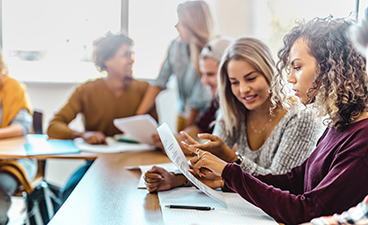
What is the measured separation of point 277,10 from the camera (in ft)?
12.1

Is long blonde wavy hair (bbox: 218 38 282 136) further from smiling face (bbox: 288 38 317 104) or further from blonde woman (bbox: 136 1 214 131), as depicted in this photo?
blonde woman (bbox: 136 1 214 131)

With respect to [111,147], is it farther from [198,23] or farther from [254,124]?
[198,23]

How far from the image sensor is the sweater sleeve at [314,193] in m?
0.90

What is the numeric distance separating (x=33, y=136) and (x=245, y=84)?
4.84 feet

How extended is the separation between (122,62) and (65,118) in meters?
0.55

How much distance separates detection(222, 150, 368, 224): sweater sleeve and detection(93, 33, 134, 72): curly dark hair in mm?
1849

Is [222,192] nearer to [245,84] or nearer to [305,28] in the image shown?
[245,84]

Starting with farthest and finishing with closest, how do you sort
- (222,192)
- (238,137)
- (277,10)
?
(277,10)
(238,137)
(222,192)

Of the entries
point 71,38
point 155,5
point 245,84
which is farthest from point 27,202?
point 155,5

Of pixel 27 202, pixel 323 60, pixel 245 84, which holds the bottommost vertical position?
pixel 27 202

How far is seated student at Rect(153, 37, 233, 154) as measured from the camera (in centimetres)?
220

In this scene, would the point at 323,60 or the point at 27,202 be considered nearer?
the point at 323,60

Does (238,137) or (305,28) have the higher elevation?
(305,28)

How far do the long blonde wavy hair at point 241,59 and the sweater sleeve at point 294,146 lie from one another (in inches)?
4.4
